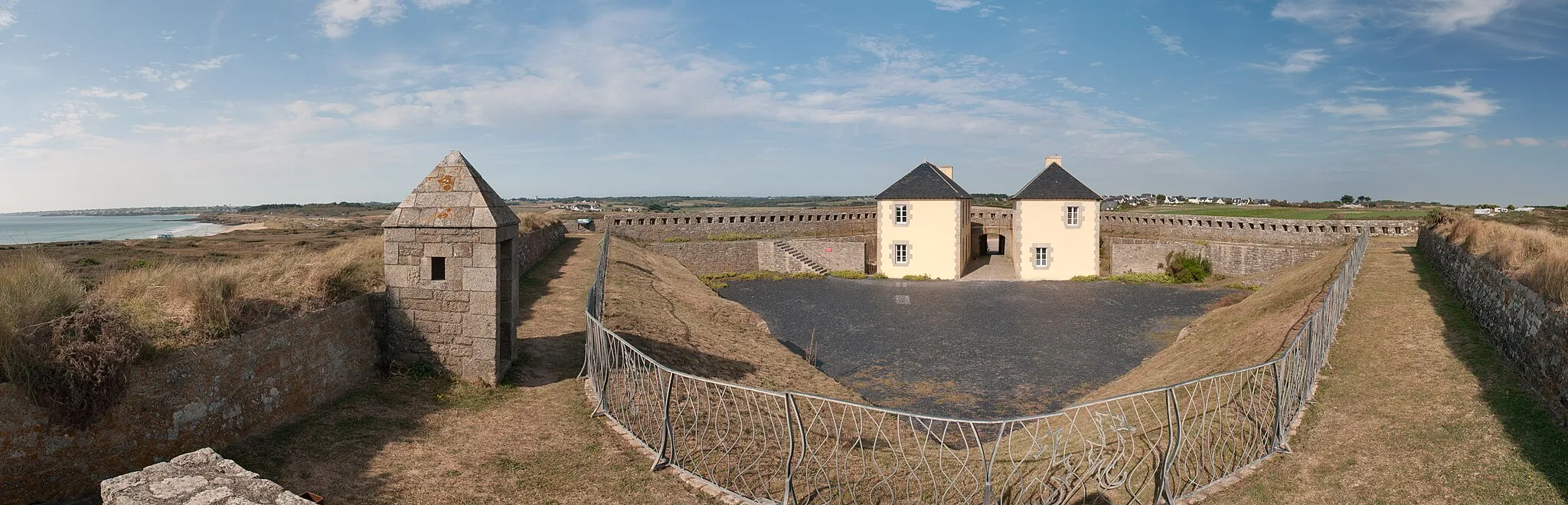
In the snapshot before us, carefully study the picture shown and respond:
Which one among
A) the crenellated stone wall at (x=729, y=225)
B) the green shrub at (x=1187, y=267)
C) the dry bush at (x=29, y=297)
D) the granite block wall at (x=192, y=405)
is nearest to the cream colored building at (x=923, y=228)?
the crenellated stone wall at (x=729, y=225)

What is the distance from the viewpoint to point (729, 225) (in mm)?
36250

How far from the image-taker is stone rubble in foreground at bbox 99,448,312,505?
4145mm

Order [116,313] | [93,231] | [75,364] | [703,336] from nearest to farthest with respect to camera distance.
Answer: [75,364], [116,313], [703,336], [93,231]

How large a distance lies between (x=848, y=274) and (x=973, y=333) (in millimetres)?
14012

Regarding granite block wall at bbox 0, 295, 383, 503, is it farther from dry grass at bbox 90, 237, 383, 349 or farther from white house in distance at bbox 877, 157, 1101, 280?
white house in distance at bbox 877, 157, 1101, 280

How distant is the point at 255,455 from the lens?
608 centimetres

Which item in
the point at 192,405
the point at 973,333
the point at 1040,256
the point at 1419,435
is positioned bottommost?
the point at 973,333

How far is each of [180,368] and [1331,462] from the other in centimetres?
955

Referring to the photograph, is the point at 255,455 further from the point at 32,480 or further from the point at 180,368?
the point at 32,480

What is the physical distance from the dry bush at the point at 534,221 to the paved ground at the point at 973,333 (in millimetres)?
7327

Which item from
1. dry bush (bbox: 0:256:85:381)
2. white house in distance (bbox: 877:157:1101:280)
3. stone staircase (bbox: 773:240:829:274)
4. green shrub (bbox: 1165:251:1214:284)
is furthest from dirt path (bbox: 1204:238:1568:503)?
stone staircase (bbox: 773:240:829:274)

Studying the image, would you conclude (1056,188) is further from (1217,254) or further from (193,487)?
(193,487)

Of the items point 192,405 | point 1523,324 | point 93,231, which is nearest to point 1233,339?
point 1523,324

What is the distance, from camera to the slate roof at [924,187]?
3150cm
